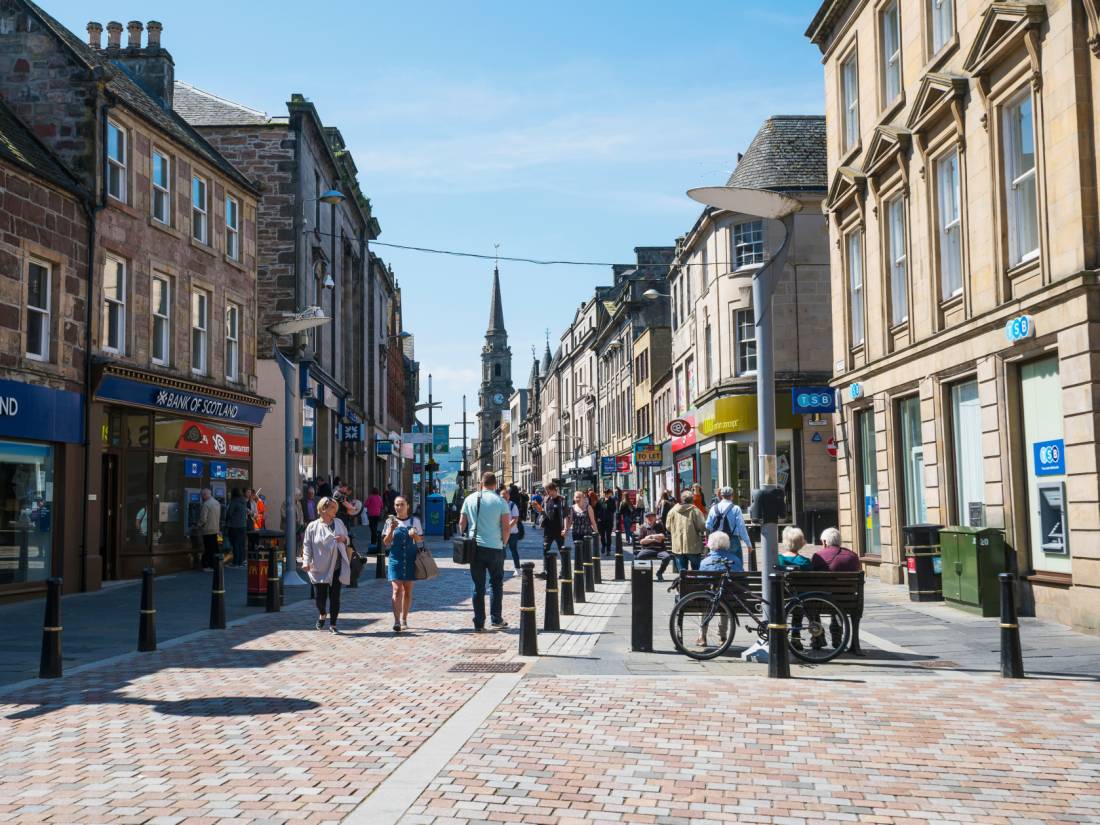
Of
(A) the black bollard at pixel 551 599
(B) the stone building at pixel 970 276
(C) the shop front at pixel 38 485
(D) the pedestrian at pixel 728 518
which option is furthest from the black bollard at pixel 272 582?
(B) the stone building at pixel 970 276

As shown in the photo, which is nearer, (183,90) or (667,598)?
(667,598)

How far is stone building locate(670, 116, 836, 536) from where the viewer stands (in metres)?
37.9

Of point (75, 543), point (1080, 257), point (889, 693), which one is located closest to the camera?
point (889, 693)

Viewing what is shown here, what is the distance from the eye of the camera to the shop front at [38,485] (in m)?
18.3

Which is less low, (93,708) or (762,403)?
(762,403)

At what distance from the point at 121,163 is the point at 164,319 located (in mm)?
3403

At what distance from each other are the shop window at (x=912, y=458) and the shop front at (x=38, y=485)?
1441 centimetres

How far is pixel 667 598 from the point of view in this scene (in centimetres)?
1817

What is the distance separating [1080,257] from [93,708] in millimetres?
11091

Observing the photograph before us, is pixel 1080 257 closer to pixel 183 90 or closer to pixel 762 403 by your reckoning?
pixel 762 403

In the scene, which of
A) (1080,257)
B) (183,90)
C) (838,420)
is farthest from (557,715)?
(183,90)

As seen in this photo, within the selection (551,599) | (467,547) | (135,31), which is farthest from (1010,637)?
(135,31)

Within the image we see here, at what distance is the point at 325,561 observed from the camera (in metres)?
14.4

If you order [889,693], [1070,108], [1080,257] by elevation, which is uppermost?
[1070,108]
